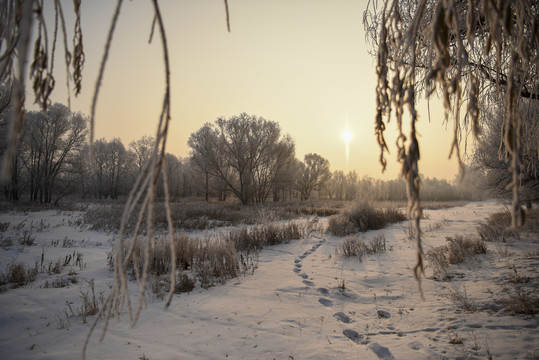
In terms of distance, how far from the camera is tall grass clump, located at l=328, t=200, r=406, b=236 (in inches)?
381

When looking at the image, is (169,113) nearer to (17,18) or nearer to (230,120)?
(17,18)

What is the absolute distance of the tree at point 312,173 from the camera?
47.1 metres

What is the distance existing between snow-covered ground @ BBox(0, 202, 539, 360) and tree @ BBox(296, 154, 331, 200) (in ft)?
137

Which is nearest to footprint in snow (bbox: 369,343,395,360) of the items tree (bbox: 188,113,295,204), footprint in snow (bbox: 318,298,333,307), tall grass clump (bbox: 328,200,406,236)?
footprint in snow (bbox: 318,298,333,307)

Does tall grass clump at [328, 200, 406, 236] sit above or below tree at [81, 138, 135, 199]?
below

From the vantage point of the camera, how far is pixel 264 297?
3.92 metres

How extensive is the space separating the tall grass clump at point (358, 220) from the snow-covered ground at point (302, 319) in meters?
4.33

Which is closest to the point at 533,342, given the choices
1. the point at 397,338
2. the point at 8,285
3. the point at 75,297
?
the point at 397,338

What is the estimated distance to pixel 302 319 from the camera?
3.23m

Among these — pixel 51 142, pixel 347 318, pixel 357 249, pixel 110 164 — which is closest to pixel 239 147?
pixel 51 142

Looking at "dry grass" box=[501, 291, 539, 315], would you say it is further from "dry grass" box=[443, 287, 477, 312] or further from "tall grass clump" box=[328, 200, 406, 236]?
"tall grass clump" box=[328, 200, 406, 236]

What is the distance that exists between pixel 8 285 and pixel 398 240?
9.46m

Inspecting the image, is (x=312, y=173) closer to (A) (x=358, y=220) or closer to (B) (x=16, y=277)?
(A) (x=358, y=220)

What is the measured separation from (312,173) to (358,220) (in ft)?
121
